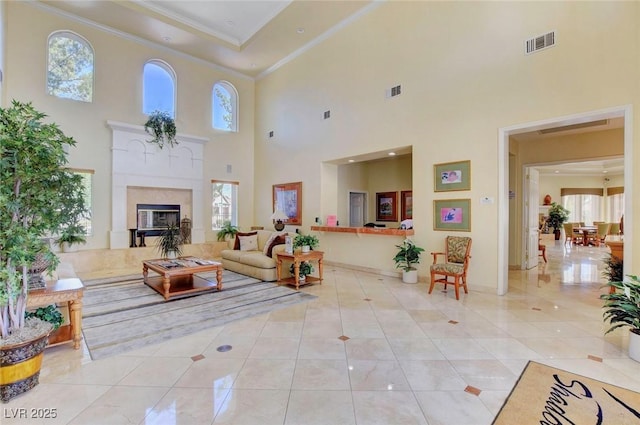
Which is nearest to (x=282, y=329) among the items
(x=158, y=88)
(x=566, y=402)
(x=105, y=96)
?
(x=566, y=402)

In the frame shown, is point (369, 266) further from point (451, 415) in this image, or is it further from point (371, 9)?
point (371, 9)

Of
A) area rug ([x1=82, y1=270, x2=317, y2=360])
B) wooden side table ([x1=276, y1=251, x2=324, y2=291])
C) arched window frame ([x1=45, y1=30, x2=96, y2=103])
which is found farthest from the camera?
arched window frame ([x1=45, y1=30, x2=96, y2=103])

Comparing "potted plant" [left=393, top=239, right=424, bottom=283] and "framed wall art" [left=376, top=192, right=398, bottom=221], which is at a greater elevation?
"framed wall art" [left=376, top=192, right=398, bottom=221]

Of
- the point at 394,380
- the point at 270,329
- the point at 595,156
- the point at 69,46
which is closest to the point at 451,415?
the point at 394,380

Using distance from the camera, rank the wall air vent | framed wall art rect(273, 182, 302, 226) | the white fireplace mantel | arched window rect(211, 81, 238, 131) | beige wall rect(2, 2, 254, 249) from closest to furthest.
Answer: the wall air vent → beige wall rect(2, 2, 254, 249) → the white fireplace mantel → framed wall art rect(273, 182, 302, 226) → arched window rect(211, 81, 238, 131)

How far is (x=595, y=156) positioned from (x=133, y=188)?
34.5 ft

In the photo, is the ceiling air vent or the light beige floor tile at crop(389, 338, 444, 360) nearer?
the light beige floor tile at crop(389, 338, 444, 360)

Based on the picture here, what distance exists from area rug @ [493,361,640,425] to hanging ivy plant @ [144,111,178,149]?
835cm

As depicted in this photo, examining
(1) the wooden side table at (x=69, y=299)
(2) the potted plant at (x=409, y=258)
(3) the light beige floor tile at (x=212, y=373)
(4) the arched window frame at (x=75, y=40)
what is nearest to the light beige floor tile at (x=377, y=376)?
(3) the light beige floor tile at (x=212, y=373)

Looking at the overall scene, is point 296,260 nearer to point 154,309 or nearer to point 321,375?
point 154,309

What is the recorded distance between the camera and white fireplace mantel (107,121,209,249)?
22.8 ft

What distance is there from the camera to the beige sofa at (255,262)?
555 cm

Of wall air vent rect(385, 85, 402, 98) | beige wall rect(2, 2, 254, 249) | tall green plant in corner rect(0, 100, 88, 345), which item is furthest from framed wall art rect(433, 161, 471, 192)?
beige wall rect(2, 2, 254, 249)

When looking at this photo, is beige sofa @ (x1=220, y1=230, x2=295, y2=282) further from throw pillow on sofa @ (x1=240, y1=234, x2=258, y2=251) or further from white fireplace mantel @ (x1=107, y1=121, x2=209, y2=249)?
white fireplace mantel @ (x1=107, y1=121, x2=209, y2=249)
